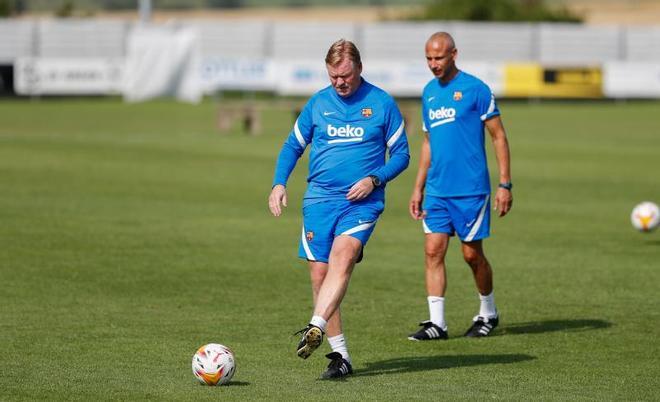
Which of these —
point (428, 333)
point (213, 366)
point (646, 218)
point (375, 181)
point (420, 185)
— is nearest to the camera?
point (213, 366)

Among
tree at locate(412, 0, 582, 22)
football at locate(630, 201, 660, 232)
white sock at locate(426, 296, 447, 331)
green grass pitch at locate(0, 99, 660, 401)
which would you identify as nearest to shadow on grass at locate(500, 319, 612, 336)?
green grass pitch at locate(0, 99, 660, 401)

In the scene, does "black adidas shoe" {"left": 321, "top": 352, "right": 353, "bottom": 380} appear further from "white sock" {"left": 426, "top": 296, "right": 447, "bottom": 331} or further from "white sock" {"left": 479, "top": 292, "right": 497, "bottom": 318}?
"white sock" {"left": 479, "top": 292, "right": 497, "bottom": 318}

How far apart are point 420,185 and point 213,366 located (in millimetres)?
3090

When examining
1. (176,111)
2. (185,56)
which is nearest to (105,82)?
(185,56)

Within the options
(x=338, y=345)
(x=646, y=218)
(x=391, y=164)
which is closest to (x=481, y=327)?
(x=338, y=345)

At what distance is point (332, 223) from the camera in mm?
9094

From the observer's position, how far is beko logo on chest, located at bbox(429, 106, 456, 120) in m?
10.9

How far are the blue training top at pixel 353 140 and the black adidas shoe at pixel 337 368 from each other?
1.11m

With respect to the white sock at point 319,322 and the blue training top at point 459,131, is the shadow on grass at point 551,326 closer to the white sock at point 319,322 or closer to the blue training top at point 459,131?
the blue training top at point 459,131

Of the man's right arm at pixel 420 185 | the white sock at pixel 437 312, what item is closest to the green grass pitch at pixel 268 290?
the white sock at pixel 437 312

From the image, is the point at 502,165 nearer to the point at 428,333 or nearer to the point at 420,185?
the point at 420,185

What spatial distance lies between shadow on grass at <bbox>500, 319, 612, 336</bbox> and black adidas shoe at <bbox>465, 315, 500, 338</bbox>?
0.08 m

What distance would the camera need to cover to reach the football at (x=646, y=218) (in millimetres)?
16797

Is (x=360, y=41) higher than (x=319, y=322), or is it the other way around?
(x=319, y=322)
